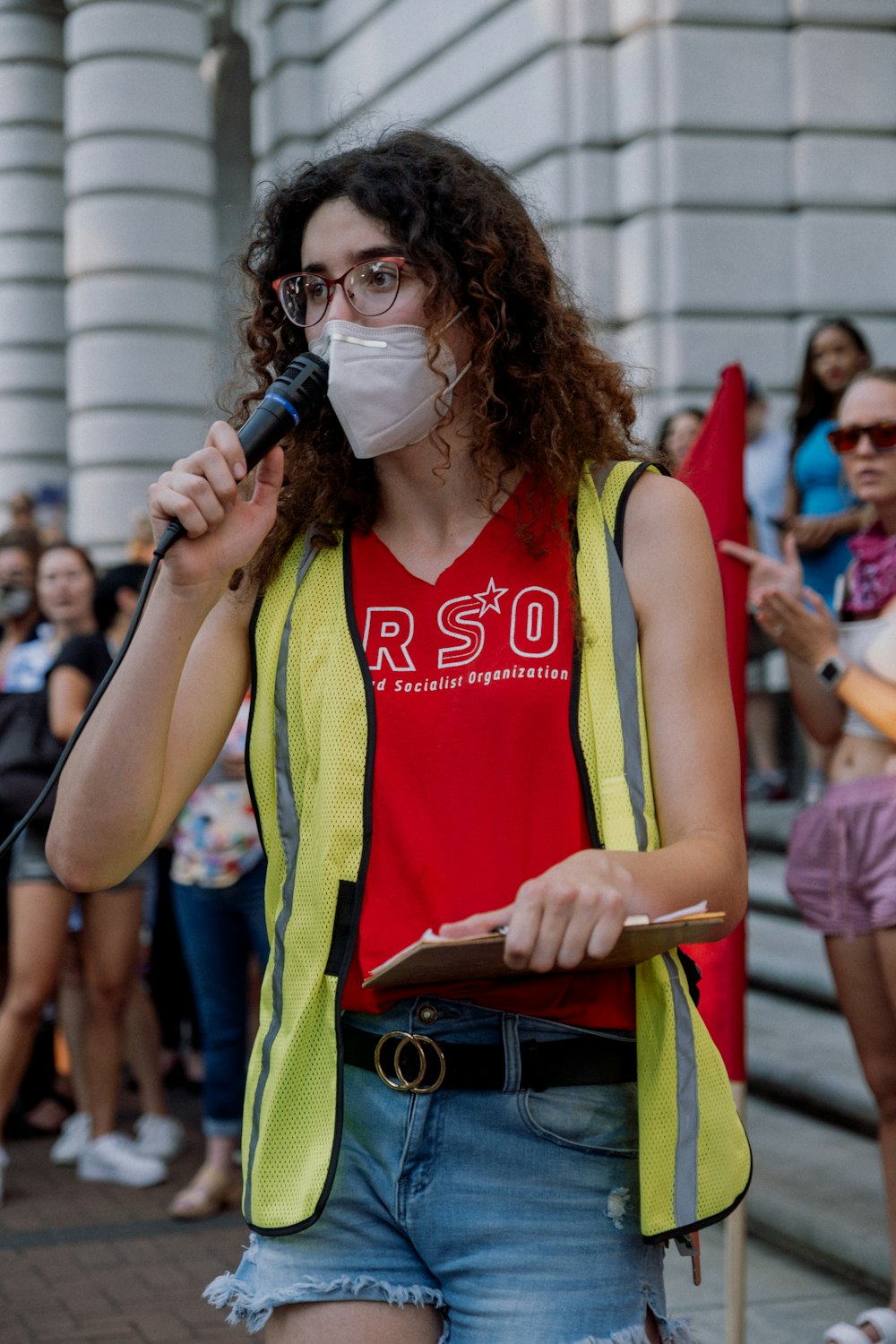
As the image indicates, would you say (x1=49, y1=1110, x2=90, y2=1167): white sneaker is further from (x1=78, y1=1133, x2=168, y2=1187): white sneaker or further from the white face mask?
the white face mask

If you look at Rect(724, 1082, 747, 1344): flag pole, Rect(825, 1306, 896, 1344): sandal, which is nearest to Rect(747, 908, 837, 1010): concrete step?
Rect(825, 1306, 896, 1344): sandal

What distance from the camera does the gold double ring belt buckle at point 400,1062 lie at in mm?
1905

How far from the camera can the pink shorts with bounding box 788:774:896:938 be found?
13.6ft

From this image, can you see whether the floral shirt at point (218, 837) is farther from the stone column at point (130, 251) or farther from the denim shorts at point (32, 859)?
the stone column at point (130, 251)

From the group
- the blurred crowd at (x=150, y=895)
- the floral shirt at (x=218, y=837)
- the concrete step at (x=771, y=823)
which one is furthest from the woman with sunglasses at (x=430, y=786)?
the concrete step at (x=771, y=823)

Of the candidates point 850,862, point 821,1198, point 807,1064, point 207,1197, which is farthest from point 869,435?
point 207,1197

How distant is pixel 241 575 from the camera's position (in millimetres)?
2168

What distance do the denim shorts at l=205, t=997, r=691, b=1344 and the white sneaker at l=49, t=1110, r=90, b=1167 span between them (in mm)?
4832

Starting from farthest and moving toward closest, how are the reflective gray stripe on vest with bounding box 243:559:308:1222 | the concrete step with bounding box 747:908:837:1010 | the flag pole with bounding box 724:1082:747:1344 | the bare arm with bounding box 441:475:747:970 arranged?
the concrete step with bounding box 747:908:837:1010 → the flag pole with bounding box 724:1082:747:1344 → the reflective gray stripe on vest with bounding box 243:559:308:1222 → the bare arm with bounding box 441:475:747:970

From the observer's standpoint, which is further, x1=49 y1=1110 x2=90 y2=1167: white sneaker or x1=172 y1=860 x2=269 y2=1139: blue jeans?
x1=49 y1=1110 x2=90 y2=1167: white sneaker

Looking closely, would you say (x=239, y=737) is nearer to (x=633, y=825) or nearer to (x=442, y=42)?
(x=633, y=825)

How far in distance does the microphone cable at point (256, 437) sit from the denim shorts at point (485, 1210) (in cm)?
47

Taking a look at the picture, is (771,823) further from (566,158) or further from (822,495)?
(566,158)

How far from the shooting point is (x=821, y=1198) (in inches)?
195
